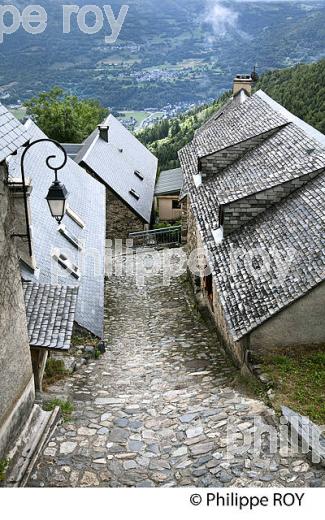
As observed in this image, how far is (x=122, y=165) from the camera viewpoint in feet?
121

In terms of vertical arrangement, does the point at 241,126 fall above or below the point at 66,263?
above

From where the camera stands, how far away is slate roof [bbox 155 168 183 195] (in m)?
38.1

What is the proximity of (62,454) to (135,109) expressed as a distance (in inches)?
3513

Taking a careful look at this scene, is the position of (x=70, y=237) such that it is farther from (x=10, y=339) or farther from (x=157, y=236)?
(x=157, y=236)

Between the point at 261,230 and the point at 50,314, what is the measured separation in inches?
233

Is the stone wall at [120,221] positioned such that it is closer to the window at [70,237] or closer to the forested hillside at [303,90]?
the window at [70,237]

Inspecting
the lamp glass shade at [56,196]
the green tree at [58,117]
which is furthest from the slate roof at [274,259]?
the green tree at [58,117]

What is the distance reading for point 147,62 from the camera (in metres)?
120

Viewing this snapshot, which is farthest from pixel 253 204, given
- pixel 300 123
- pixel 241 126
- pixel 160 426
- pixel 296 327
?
pixel 241 126

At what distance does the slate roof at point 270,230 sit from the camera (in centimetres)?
1186

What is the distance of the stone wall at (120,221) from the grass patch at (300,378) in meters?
22.9

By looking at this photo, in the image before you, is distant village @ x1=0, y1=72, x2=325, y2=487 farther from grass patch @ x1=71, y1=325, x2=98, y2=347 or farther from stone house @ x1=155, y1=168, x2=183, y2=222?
stone house @ x1=155, y1=168, x2=183, y2=222

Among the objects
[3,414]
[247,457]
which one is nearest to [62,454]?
[3,414]

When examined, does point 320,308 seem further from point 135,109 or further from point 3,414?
point 135,109
